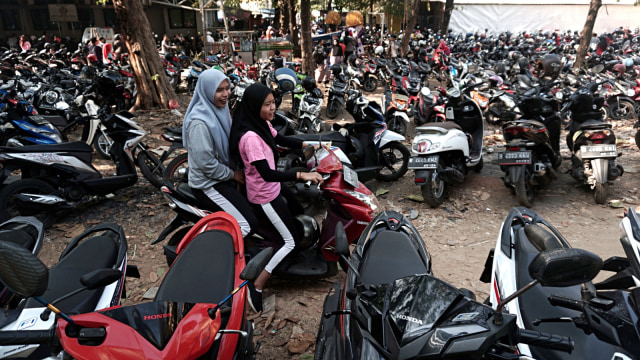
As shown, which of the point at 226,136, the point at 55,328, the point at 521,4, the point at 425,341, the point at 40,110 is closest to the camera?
the point at 425,341

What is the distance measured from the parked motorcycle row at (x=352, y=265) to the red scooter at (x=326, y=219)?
1cm

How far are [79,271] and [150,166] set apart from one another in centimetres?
342

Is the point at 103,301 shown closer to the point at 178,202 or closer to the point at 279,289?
the point at 178,202

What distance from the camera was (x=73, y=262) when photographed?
2.47 metres

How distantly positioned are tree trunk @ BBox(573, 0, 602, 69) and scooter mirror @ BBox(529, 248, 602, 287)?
554 inches

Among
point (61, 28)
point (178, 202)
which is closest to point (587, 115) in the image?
point (178, 202)

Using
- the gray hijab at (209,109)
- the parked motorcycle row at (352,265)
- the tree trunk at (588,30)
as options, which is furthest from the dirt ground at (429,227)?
the tree trunk at (588,30)

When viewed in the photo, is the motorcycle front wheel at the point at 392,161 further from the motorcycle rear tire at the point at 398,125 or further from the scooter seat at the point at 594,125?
the scooter seat at the point at 594,125

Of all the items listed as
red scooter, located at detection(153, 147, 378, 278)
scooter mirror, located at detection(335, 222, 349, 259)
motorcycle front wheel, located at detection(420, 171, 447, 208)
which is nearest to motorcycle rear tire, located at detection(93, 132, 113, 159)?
red scooter, located at detection(153, 147, 378, 278)

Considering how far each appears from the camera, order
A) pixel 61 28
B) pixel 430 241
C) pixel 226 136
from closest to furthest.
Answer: pixel 226 136 → pixel 430 241 → pixel 61 28

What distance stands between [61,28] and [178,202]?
26597 millimetres

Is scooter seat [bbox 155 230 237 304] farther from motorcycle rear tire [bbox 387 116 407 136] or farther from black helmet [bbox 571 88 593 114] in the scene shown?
motorcycle rear tire [bbox 387 116 407 136]

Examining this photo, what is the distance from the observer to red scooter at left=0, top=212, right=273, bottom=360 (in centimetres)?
138

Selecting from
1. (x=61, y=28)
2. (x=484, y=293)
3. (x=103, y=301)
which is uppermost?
(x=61, y=28)
